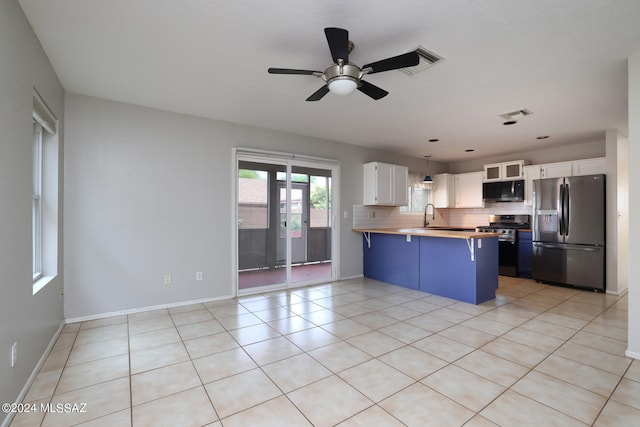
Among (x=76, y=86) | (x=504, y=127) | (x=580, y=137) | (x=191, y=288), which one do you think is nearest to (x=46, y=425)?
(x=191, y=288)

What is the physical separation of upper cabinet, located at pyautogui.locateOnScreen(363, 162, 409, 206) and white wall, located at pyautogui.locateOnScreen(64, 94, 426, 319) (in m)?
2.17

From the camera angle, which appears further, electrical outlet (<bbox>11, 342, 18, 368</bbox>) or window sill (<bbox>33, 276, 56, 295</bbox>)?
window sill (<bbox>33, 276, 56, 295</bbox>)

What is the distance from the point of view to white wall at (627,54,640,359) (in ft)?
7.99

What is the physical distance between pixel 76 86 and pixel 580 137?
23.4ft

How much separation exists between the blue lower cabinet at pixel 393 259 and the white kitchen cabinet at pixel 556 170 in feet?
9.77

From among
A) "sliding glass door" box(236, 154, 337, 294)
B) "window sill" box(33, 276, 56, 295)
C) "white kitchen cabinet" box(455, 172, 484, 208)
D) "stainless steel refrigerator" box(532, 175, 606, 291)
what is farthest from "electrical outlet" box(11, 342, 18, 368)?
"white kitchen cabinet" box(455, 172, 484, 208)

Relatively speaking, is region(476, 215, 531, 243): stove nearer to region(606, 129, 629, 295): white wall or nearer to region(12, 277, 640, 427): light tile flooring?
region(606, 129, 629, 295): white wall

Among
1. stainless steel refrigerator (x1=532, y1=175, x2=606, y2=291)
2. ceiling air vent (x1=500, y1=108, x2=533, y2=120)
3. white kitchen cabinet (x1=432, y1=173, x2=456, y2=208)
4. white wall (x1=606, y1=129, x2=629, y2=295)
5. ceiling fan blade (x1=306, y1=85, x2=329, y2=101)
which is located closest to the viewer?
ceiling fan blade (x1=306, y1=85, x2=329, y2=101)

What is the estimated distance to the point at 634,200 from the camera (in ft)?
8.05

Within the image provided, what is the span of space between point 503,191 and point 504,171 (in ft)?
1.39

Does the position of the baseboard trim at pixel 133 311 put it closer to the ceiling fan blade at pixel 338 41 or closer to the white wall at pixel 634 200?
the ceiling fan blade at pixel 338 41

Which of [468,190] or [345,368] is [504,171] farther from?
[345,368]

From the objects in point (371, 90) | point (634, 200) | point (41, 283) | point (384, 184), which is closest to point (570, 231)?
point (634, 200)

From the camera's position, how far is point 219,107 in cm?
367
